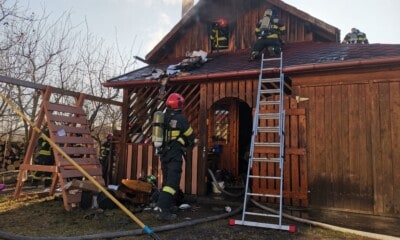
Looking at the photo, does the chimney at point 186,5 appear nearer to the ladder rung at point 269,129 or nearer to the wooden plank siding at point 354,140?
the wooden plank siding at point 354,140

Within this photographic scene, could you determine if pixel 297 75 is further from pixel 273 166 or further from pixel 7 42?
pixel 7 42

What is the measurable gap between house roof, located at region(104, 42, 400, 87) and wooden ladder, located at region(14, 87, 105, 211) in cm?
194

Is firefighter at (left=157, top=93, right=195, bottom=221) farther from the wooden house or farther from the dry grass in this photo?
the wooden house

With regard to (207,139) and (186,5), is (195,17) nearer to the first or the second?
(186,5)

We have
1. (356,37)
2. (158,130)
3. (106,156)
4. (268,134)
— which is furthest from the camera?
(356,37)

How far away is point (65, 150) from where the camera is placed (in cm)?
706

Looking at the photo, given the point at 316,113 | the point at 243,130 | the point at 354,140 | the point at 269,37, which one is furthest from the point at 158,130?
the point at 243,130

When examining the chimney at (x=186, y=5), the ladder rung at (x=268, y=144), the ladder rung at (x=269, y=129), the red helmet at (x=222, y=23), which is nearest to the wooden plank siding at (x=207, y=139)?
the ladder rung at (x=268, y=144)

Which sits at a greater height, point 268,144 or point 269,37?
point 269,37

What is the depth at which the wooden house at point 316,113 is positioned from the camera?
604 cm

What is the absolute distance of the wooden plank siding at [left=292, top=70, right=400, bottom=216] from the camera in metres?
5.96

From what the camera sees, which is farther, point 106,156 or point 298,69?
point 106,156

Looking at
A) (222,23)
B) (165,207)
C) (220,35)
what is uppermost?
(222,23)

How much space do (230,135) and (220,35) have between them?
3.28 meters
